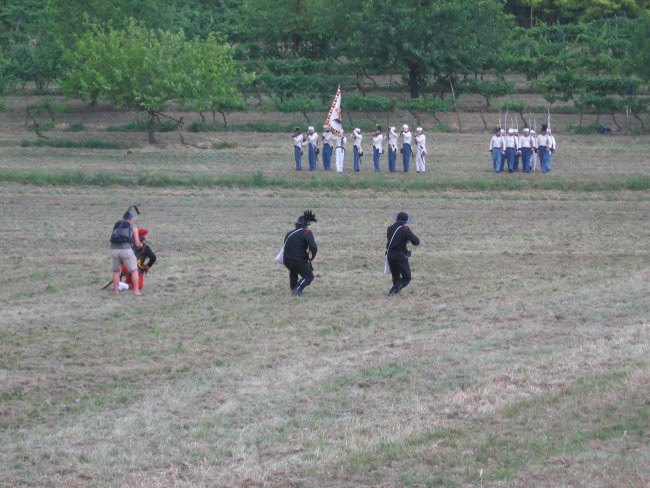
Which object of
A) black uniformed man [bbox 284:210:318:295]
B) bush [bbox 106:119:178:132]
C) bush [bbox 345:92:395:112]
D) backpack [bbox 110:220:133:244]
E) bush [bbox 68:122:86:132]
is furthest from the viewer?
bush [bbox 345:92:395:112]

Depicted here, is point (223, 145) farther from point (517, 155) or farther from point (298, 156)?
point (517, 155)

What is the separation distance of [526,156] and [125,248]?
20461mm

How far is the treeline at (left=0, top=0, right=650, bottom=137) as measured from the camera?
40.8m

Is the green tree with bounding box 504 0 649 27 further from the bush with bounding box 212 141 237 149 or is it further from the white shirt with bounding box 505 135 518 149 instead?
the white shirt with bounding box 505 135 518 149

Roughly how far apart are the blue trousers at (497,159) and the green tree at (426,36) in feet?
44.3

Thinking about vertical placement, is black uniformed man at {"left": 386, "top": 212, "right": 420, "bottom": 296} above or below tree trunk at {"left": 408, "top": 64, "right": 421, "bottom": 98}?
below

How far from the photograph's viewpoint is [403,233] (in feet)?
57.9

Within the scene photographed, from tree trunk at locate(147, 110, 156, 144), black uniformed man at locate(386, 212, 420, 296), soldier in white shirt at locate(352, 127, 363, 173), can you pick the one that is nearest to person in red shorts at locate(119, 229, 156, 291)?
black uniformed man at locate(386, 212, 420, 296)

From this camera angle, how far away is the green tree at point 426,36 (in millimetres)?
48312

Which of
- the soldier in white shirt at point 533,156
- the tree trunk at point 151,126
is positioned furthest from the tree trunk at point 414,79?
the soldier in white shirt at point 533,156

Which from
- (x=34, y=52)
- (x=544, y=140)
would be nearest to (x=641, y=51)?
(x=544, y=140)

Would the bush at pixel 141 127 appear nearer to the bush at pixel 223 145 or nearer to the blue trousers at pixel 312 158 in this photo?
the bush at pixel 223 145

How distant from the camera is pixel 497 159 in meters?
35.4

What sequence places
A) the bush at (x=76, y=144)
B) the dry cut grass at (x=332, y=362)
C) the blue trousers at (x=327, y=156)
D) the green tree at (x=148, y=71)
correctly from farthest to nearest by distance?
the bush at (x=76, y=144), the green tree at (x=148, y=71), the blue trousers at (x=327, y=156), the dry cut grass at (x=332, y=362)
